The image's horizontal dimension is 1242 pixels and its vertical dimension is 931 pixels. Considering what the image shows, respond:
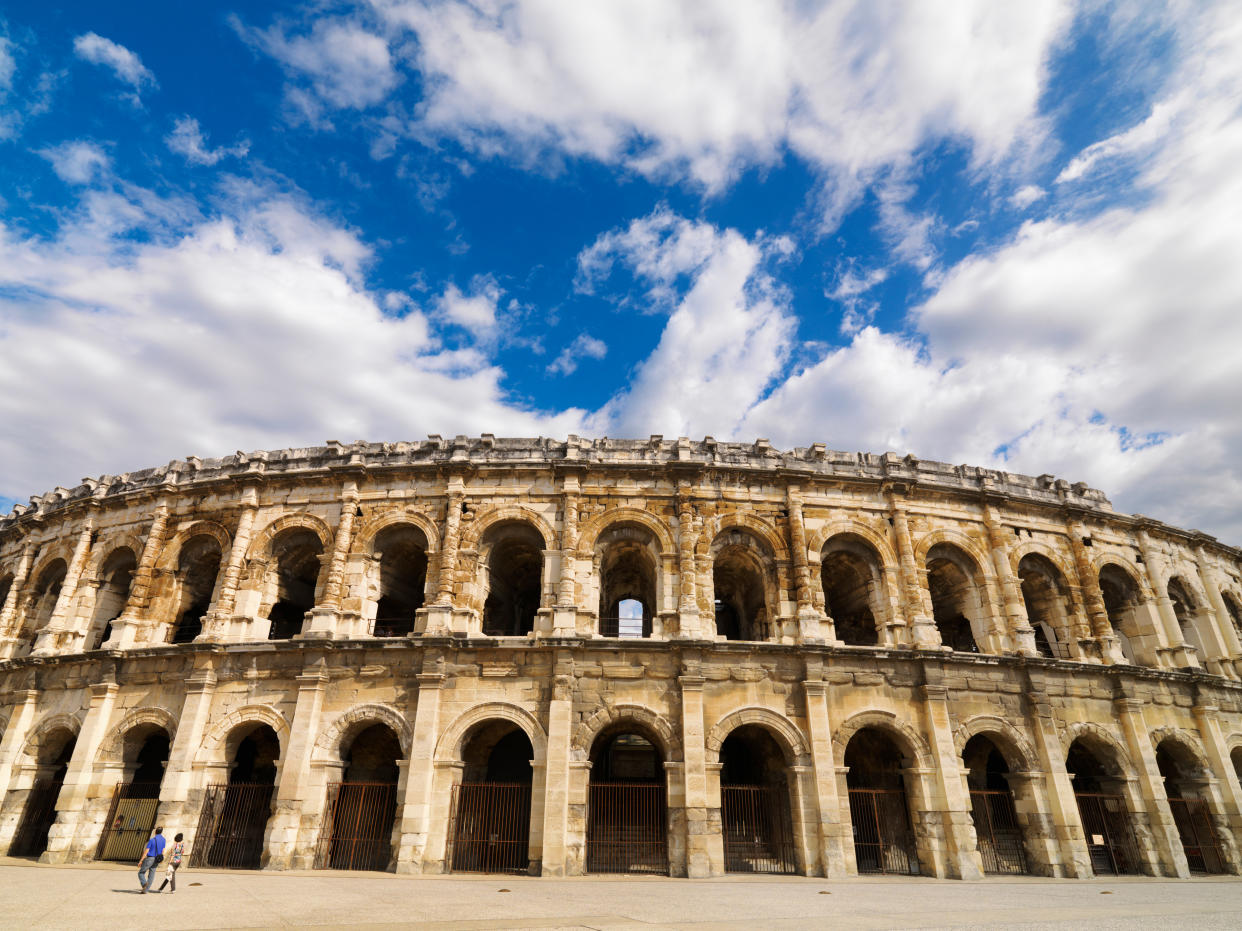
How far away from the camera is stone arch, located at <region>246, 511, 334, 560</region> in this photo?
16.5 metres

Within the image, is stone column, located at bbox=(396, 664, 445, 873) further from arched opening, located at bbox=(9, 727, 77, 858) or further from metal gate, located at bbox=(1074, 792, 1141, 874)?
metal gate, located at bbox=(1074, 792, 1141, 874)

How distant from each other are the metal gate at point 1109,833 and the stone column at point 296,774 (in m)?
17.3

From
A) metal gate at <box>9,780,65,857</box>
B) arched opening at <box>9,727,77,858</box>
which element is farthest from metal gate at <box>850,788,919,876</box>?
metal gate at <box>9,780,65,857</box>

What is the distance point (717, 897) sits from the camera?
34.6 feet

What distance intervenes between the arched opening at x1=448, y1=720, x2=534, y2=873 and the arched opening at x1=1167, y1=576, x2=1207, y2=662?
19.8m

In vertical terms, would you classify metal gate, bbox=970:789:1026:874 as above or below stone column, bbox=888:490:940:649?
below

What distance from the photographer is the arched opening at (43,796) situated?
1538 cm

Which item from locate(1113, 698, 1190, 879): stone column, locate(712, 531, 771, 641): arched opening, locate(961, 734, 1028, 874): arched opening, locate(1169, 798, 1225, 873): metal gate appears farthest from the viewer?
locate(712, 531, 771, 641): arched opening

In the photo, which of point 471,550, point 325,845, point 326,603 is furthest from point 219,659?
point 471,550

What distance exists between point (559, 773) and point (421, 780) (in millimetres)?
2868

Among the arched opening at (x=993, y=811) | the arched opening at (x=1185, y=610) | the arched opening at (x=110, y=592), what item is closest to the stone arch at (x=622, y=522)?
the arched opening at (x=993, y=811)

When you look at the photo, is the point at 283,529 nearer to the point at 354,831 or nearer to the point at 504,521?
the point at 504,521

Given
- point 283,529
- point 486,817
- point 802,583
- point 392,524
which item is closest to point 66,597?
point 283,529

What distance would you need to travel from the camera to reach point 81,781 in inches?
584
